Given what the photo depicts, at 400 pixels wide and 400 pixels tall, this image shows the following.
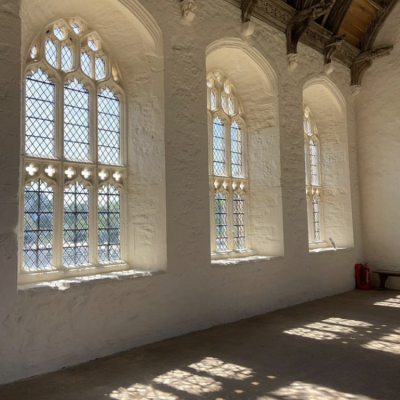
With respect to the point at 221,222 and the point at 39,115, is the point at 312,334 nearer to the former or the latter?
the point at 221,222

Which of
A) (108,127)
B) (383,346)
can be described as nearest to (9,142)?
(108,127)

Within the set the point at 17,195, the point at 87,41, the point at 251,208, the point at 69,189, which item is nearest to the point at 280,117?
the point at 251,208

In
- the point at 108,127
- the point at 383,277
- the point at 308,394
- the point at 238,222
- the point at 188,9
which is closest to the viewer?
the point at 308,394

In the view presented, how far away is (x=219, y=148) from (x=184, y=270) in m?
2.66

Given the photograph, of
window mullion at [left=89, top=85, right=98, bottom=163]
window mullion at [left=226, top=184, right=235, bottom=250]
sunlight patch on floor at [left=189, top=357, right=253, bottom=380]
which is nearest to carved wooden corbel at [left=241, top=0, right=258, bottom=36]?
window mullion at [left=226, top=184, right=235, bottom=250]

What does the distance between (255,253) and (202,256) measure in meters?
2.06

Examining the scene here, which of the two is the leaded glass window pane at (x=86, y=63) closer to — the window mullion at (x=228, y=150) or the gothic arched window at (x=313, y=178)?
the window mullion at (x=228, y=150)

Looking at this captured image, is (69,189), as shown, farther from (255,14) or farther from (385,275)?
(385,275)

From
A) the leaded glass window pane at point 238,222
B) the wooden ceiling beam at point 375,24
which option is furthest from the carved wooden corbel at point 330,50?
the leaded glass window pane at point 238,222

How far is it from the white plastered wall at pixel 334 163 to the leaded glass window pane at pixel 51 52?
19.4ft

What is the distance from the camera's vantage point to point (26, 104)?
4.94 meters

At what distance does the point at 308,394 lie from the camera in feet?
12.0

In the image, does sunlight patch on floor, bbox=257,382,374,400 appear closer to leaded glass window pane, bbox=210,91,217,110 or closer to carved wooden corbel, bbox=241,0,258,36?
leaded glass window pane, bbox=210,91,217,110

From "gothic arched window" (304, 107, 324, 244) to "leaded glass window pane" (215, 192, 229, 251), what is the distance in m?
2.95
